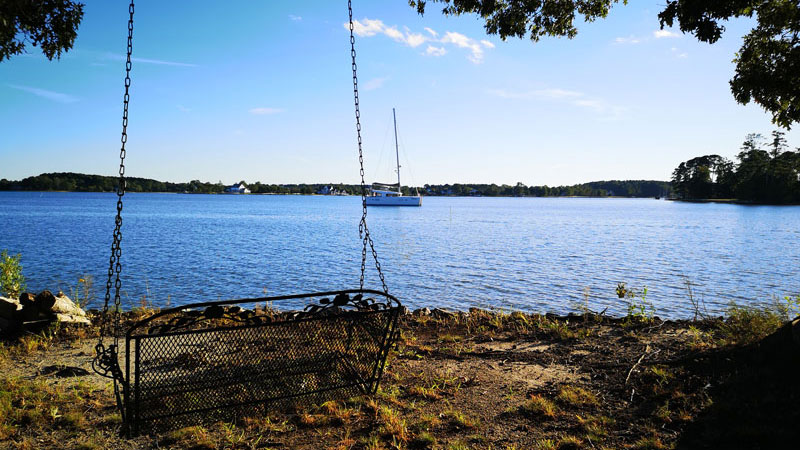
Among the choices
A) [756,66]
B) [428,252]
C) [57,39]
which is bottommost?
[428,252]

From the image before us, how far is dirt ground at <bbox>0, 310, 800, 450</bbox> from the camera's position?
3887 millimetres

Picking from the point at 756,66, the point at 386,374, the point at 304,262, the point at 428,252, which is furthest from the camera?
the point at 428,252

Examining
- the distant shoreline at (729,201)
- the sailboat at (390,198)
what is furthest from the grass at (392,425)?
the distant shoreline at (729,201)

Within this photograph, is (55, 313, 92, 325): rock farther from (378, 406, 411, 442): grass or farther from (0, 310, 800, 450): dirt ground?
(378, 406, 411, 442): grass

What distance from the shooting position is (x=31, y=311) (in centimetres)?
670

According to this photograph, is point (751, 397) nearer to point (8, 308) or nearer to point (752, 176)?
point (8, 308)

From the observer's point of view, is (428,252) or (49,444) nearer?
(49,444)

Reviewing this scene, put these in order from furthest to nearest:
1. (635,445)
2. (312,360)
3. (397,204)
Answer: (397,204) < (312,360) < (635,445)

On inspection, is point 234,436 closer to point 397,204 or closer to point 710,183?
point 397,204

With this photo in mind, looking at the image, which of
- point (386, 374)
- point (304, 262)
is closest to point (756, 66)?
point (386, 374)

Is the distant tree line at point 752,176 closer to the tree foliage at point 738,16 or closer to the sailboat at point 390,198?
the sailboat at point 390,198

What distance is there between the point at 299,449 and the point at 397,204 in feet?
297

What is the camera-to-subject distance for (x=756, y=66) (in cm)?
660

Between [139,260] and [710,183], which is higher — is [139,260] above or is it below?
below
